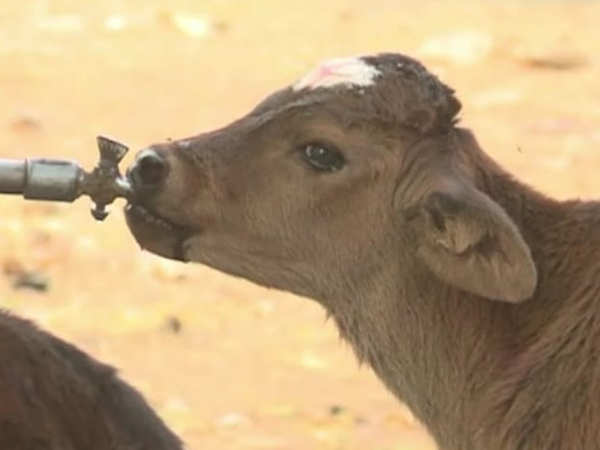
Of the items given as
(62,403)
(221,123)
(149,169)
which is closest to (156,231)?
(149,169)

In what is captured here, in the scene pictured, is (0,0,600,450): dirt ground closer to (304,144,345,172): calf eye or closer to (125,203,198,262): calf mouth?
(125,203,198,262): calf mouth

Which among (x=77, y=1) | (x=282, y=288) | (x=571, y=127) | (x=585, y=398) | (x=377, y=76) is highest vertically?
(x=77, y=1)

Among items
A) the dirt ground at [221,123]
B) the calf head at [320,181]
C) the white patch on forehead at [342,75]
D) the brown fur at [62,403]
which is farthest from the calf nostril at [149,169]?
the dirt ground at [221,123]

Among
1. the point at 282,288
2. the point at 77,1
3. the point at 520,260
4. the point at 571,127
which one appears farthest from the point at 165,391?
the point at 77,1

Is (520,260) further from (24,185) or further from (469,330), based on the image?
(24,185)

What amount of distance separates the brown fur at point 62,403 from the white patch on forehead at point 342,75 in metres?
0.90

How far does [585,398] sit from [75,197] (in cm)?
127

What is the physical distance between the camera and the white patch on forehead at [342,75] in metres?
4.74

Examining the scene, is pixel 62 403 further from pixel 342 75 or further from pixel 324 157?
pixel 342 75

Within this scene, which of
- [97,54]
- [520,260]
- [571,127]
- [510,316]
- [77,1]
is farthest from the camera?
[77,1]

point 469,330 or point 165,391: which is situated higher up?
point 165,391

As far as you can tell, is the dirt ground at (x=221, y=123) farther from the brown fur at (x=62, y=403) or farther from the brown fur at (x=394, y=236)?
the brown fur at (x=394, y=236)

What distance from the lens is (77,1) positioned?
1595cm

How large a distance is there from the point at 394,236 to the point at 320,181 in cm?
22
